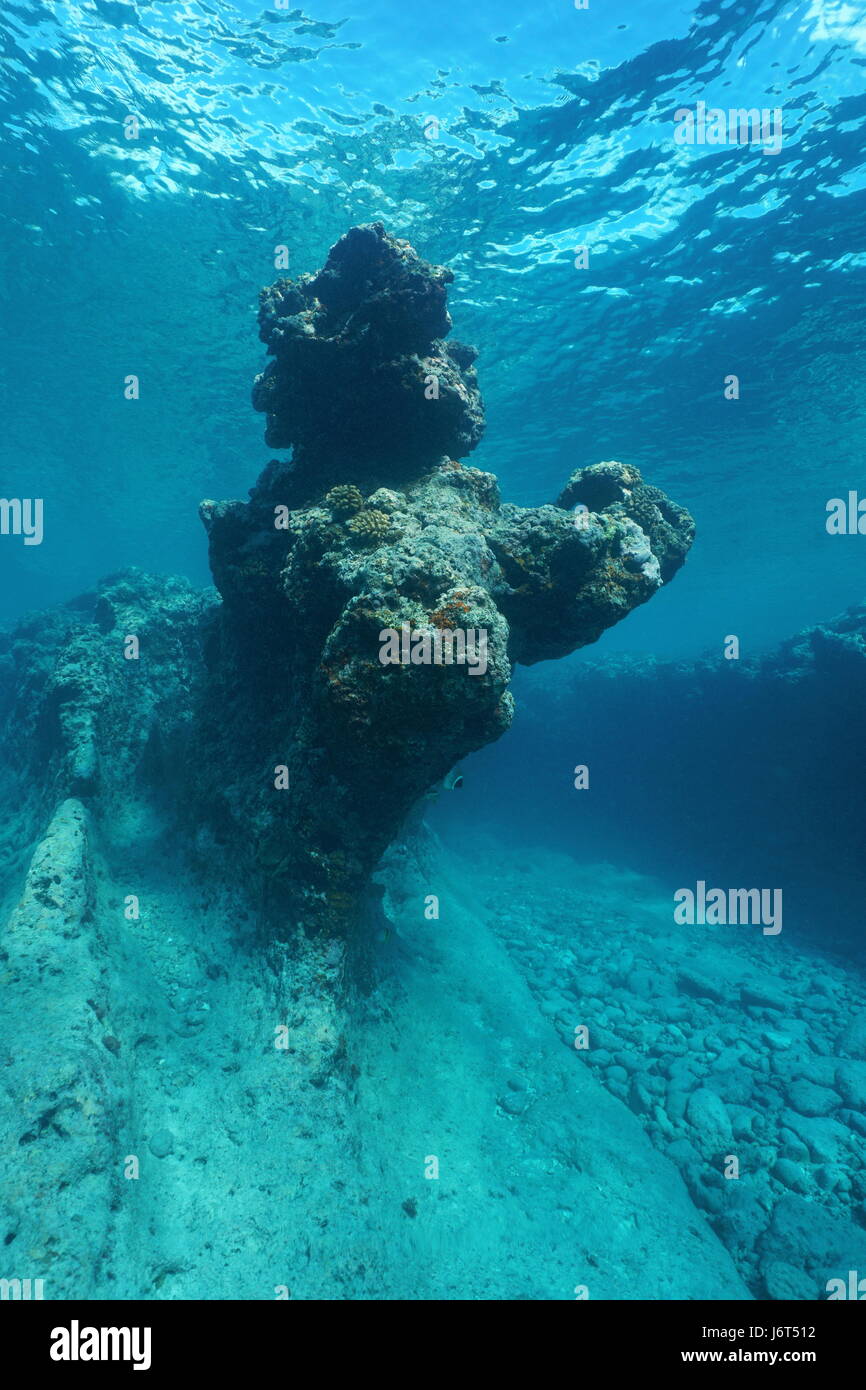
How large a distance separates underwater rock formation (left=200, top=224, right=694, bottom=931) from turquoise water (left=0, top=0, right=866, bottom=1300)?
1672 millimetres

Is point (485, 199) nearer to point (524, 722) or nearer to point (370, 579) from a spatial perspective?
point (370, 579)

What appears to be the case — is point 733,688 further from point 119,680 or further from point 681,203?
point 119,680

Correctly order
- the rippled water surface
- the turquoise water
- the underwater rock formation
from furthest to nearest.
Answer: the rippled water surface
the turquoise water
the underwater rock formation

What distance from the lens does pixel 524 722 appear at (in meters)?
23.1

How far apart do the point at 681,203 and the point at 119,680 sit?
1642cm

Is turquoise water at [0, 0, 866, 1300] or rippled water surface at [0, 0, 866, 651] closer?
turquoise water at [0, 0, 866, 1300]

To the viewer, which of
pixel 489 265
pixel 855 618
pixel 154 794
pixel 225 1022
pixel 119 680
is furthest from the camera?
pixel 489 265

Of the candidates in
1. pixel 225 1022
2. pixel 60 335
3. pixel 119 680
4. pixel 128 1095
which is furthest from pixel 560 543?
pixel 60 335

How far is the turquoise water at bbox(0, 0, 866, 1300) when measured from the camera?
5.48 m

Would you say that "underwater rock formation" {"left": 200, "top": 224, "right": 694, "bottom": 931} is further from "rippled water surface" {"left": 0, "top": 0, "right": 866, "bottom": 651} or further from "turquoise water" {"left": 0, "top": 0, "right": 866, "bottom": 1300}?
"rippled water surface" {"left": 0, "top": 0, "right": 866, "bottom": 651}

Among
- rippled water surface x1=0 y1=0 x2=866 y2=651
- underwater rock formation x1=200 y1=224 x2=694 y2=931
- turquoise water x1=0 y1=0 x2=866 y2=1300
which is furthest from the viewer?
rippled water surface x1=0 y1=0 x2=866 y2=651

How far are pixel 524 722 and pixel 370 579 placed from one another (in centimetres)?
1846

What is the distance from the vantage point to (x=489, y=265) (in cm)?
1551

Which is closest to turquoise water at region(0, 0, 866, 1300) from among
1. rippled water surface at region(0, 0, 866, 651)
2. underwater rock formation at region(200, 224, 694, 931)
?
rippled water surface at region(0, 0, 866, 651)
